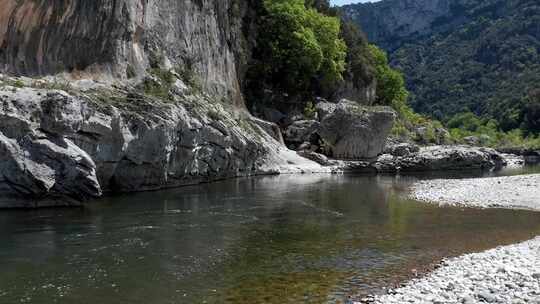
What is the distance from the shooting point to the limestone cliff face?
3462 cm

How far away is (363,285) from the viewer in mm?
15789

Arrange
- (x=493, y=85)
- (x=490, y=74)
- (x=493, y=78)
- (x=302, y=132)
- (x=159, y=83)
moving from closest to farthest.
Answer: (x=159, y=83) → (x=302, y=132) → (x=493, y=85) → (x=493, y=78) → (x=490, y=74)

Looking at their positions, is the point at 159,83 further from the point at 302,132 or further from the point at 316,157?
the point at 302,132

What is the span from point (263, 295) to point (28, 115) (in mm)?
18004

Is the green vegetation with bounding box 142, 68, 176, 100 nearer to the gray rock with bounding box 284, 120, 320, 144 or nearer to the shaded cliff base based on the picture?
the shaded cliff base

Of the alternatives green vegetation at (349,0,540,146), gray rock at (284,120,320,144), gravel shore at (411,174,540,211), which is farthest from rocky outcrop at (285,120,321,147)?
green vegetation at (349,0,540,146)

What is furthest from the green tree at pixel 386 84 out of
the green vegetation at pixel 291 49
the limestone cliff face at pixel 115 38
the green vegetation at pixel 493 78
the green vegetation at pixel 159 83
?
the green vegetation at pixel 159 83

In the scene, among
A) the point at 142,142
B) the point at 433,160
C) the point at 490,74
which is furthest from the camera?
the point at 490,74

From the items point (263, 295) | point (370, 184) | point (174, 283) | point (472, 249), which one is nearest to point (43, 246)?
point (174, 283)

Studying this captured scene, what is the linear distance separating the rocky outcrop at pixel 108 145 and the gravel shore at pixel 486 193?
1498 centimetres

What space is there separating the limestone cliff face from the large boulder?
10882 mm

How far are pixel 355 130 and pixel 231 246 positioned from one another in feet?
143

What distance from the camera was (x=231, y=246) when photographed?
20531 millimetres

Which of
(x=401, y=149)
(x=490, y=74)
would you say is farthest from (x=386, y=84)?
(x=490, y=74)
